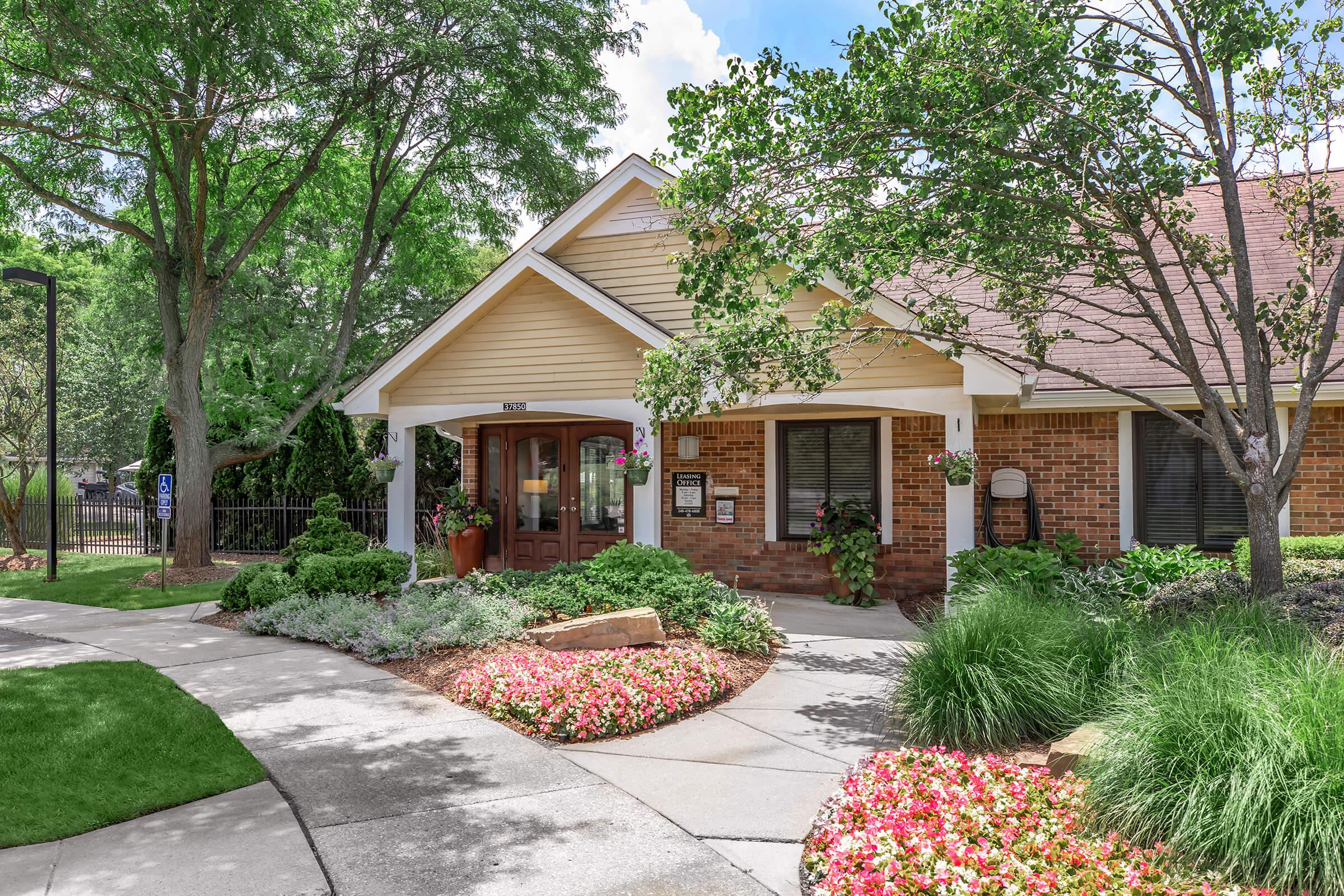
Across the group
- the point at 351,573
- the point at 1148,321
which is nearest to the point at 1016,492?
the point at 1148,321

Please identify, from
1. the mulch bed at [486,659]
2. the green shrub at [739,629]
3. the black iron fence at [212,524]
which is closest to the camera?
the mulch bed at [486,659]

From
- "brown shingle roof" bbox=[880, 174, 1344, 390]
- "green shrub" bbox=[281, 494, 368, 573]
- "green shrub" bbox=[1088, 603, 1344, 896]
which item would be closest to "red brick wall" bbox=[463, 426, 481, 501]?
"green shrub" bbox=[281, 494, 368, 573]

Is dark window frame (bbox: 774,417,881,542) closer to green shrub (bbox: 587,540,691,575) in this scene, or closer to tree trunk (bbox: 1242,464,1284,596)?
green shrub (bbox: 587,540,691,575)

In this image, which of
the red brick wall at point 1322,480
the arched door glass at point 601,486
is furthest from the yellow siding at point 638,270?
the red brick wall at point 1322,480

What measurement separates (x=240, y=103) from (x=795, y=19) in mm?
8225

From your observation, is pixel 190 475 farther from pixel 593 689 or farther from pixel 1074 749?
pixel 1074 749

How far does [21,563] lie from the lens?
16.3 m

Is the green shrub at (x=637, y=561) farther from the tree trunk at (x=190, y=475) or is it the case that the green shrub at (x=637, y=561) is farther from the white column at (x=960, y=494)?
the tree trunk at (x=190, y=475)

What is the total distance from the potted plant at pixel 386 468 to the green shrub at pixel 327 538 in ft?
2.13

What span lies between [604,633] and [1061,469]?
253 inches

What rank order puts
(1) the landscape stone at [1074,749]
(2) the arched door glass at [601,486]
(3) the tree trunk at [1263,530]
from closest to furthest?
(1) the landscape stone at [1074,749] → (3) the tree trunk at [1263,530] → (2) the arched door glass at [601,486]

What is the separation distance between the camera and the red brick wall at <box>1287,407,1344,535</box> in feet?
32.4

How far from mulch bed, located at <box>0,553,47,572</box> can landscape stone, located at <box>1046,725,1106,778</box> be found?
1758 cm

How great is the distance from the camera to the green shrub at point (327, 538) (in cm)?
1116
